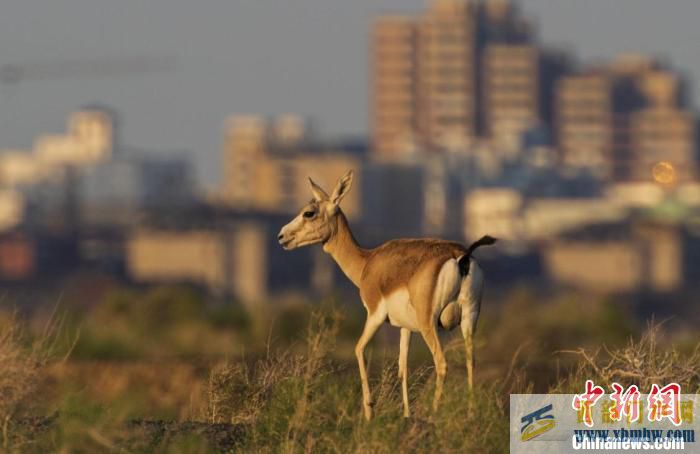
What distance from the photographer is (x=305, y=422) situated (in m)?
20.0

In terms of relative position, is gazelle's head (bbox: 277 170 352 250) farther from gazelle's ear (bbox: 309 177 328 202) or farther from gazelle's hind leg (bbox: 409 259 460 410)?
gazelle's hind leg (bbox: 409 259 460 410)

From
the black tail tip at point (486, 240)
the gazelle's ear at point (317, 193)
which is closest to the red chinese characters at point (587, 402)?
the black tail tip at point (486, 240)

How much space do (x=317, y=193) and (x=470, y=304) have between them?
5.77 feet

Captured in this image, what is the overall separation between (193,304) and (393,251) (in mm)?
83873

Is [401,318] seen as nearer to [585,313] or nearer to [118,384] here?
[118,384]

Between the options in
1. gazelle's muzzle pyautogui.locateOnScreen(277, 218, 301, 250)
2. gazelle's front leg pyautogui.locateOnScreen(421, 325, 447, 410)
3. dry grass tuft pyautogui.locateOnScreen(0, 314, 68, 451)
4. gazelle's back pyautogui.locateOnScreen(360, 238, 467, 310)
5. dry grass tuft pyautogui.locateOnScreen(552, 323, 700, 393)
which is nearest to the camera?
gazelle's front leg pyautogui.locateOnScreen(421, 325, 447, 410)

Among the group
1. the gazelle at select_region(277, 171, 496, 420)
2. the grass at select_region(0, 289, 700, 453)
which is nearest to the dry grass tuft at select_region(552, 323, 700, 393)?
the grass at select_region(0, 289, 700, 453)

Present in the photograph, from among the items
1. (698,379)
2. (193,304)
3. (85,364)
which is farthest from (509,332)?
(698,379)

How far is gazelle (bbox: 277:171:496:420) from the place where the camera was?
20141mm

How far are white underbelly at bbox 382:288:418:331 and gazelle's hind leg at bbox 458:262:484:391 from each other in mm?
414

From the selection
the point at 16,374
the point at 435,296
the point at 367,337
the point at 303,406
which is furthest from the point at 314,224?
the point at 16,374

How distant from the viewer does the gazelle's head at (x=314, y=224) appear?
21.2m

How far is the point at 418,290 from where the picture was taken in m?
20.1

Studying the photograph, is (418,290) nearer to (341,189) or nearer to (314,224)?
(341,189)
